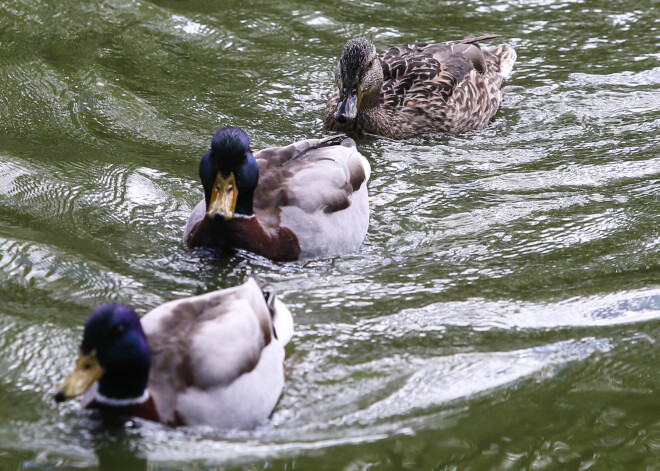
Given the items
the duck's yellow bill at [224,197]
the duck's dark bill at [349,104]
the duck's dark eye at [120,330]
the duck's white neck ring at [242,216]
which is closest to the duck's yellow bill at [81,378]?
the duck's dark eye at [120,330]

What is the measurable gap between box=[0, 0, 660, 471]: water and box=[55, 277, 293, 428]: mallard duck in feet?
0.40

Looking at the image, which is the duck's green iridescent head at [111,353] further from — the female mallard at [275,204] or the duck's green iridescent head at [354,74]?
the duck's green iridescent head at [354,74]

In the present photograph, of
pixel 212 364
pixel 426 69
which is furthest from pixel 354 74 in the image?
pixel 212 364

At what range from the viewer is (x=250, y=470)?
473cm

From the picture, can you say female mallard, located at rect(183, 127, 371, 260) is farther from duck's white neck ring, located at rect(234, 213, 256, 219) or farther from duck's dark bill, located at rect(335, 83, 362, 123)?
duck's dark bill, located at rect(335, 83, 362, 123)

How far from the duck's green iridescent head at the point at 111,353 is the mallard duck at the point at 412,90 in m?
4.47

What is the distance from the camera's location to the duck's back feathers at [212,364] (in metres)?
4.85

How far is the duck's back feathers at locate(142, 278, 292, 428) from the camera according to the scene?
4852mm

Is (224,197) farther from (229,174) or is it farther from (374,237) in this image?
(374,237)

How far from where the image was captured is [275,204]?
6.94 meters

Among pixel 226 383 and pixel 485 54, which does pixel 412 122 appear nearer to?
pixel 485 54

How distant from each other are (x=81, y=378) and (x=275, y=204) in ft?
8.39

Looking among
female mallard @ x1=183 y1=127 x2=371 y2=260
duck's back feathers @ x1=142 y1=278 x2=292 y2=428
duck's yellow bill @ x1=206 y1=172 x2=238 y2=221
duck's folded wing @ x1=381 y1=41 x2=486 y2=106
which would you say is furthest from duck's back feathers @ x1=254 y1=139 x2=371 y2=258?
duck's folded wing @ x1=381 y1=41 x2=486 y2=106

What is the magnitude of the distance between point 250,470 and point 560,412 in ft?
5.32
